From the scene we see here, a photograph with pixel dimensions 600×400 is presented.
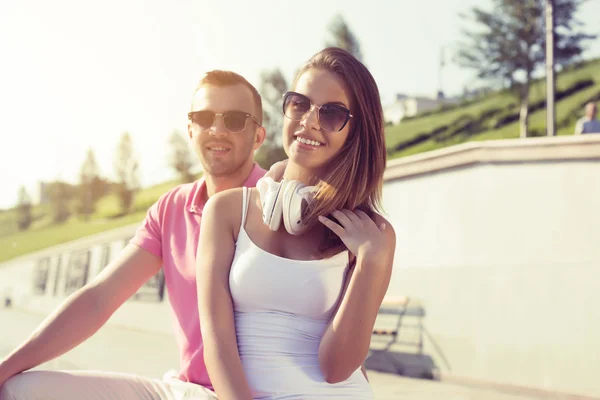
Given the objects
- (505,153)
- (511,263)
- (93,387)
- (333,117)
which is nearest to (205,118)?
(333,117)

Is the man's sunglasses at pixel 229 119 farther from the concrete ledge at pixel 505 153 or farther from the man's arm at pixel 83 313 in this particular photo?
the concrete ledge at pixel 505 153

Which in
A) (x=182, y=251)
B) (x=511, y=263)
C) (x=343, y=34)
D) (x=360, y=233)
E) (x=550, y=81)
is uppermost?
(x=343, y=34)

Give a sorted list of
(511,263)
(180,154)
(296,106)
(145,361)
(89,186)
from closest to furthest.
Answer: (296,106), (511,263), (145,361), (180,154), (89,186)

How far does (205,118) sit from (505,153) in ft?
19.8

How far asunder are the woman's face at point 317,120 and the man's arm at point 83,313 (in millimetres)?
721

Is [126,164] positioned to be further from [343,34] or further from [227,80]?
[227,80]

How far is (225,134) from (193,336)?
2.41 feet

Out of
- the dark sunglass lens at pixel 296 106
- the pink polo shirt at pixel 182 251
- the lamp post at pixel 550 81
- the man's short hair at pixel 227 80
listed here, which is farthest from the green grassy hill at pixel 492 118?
the dark sunglass lens at pixel 296 106

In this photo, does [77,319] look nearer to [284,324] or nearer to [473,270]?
[284,324]

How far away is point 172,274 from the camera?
8.07 feet

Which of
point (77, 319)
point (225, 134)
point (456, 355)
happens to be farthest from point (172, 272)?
point (456, 355)

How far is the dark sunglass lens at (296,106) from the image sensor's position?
208 centimetres

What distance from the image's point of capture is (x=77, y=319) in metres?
2.24

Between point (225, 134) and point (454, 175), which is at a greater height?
point (225, 134)
